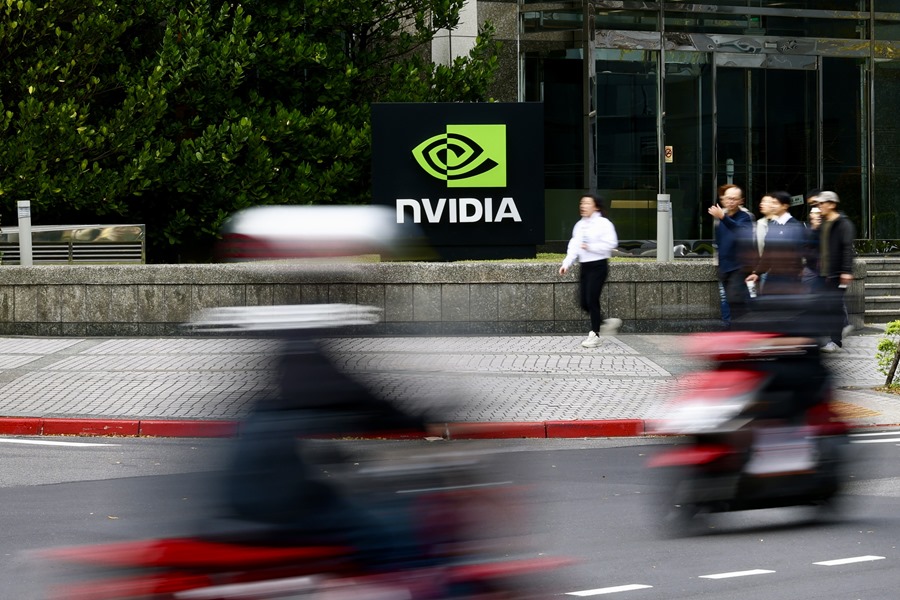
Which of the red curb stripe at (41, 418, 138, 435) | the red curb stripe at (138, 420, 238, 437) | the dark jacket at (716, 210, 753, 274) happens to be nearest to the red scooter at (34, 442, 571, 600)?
the red curb stripe at (138, 420, 238, 437)

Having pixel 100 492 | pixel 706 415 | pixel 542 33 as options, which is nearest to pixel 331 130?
pixel 542 33

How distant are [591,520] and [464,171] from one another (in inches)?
450

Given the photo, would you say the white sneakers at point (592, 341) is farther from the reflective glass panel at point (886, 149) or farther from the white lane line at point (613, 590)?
the reflective glass panel at point (886, 149)

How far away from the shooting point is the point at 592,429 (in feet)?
33.6

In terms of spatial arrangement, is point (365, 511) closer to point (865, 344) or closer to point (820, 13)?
point (865, 344)

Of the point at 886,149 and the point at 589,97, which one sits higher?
the point at 589,97

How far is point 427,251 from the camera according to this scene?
422cm

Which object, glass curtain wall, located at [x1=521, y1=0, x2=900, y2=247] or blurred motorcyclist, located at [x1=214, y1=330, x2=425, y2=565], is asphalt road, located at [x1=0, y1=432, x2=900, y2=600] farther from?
glass curtain wall, located at [x1=521, y1=0, x2=900, y2=247]

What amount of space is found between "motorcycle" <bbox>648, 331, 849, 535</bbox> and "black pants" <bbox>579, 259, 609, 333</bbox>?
307 inches

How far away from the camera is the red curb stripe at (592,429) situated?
1023 centimetres

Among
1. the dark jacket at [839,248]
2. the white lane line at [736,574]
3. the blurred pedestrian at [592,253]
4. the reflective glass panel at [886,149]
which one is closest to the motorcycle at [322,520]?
the white lane line at [736,574]

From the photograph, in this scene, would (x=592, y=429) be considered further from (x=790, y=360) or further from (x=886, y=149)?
(x=886, y=149)

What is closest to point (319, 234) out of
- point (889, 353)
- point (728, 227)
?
point (889, 353)

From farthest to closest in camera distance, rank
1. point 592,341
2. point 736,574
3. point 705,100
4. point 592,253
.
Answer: point 705,100 → point 592,341 → point 592,253 → point 736,574
